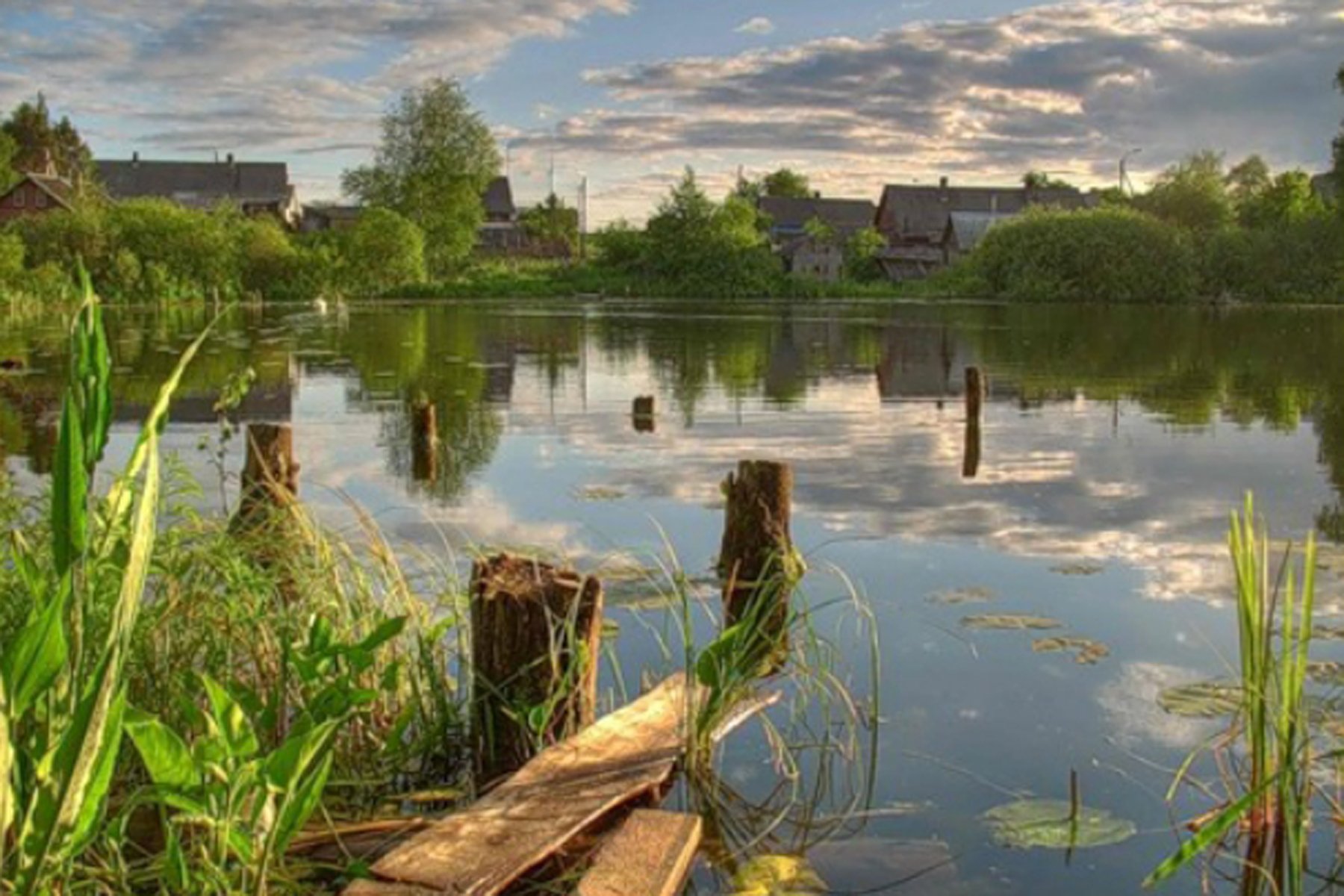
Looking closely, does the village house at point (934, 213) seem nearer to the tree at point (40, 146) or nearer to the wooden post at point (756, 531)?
the tree at point (40, 146)

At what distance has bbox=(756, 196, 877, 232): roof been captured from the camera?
380ft

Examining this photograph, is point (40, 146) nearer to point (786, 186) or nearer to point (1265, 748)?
point (786, 186)

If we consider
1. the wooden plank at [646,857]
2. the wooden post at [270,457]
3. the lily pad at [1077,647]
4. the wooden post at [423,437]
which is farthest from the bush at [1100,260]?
the wooden plank at [646,857]

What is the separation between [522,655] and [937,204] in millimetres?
105220

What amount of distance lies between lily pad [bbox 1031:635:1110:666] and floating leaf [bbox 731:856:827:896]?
10.5 ft

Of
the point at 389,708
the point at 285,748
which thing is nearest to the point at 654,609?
the point at 389,708

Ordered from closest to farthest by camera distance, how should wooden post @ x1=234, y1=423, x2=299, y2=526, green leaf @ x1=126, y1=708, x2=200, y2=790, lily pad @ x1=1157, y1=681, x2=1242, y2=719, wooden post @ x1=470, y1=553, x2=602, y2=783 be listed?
green leaf @ x1=126, y1=708, x2=200, y2=790 → wooden post @ x1=470, y1=553, x2=602, y2=783 → lily pad @ x1=1157, y1=681, x2=1242, y2=719 → wooden post @ x1=234, y1=423, x2=299, y2=526

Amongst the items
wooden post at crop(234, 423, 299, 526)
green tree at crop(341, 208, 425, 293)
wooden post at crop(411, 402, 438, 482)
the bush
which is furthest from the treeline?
wooden post at crop(234, 423, 299, 526)

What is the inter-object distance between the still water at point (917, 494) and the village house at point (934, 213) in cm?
6045

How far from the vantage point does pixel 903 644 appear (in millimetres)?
8211

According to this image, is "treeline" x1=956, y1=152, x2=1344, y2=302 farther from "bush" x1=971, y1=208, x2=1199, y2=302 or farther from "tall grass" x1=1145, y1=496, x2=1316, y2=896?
"tall grass" x1=1145, y1=496, x2=1316, y2=896

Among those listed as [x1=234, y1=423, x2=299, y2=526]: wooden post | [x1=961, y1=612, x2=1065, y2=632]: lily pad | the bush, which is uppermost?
the bush

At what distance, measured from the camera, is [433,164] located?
97188 mm

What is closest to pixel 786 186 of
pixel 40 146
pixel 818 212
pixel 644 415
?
pixel 818 212
